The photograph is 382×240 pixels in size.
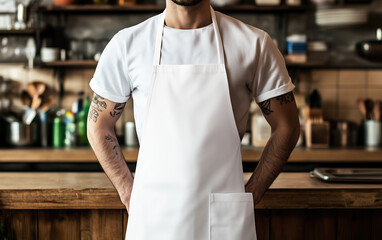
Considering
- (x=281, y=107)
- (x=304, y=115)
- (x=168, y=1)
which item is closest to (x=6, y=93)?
(x=304, y=115)

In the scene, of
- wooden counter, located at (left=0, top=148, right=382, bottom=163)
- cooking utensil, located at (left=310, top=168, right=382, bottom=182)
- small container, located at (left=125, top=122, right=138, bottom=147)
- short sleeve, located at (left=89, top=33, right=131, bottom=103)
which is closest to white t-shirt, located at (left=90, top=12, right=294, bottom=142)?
short sleeve, located at (left=89, top=33, right=131, bottom=103)

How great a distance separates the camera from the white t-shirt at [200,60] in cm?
139

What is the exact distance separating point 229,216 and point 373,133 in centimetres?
245

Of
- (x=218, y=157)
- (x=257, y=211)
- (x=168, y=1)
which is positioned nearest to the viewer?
(x=218, y=157)

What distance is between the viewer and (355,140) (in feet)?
11.5

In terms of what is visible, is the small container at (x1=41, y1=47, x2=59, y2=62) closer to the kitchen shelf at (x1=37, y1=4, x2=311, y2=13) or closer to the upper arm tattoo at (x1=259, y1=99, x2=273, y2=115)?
the kitchen shelf at (x1=37, y1=4, x2=311, y2=13)

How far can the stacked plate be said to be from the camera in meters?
3.37

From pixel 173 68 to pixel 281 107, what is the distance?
1.14 ft

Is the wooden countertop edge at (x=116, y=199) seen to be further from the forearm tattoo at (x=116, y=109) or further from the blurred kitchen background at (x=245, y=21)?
the blurred kitchen background at (x=245, y=21)

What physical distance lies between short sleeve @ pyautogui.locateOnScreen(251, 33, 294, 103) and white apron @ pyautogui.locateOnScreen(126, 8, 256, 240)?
114 mm

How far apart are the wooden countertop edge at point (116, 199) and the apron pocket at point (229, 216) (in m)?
0.31

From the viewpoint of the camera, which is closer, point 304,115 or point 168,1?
point 168,1

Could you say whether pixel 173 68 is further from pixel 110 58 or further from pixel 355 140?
pixel 355 140

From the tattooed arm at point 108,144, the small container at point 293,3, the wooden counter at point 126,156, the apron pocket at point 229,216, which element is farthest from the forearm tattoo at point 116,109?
the small container at point 293,3
